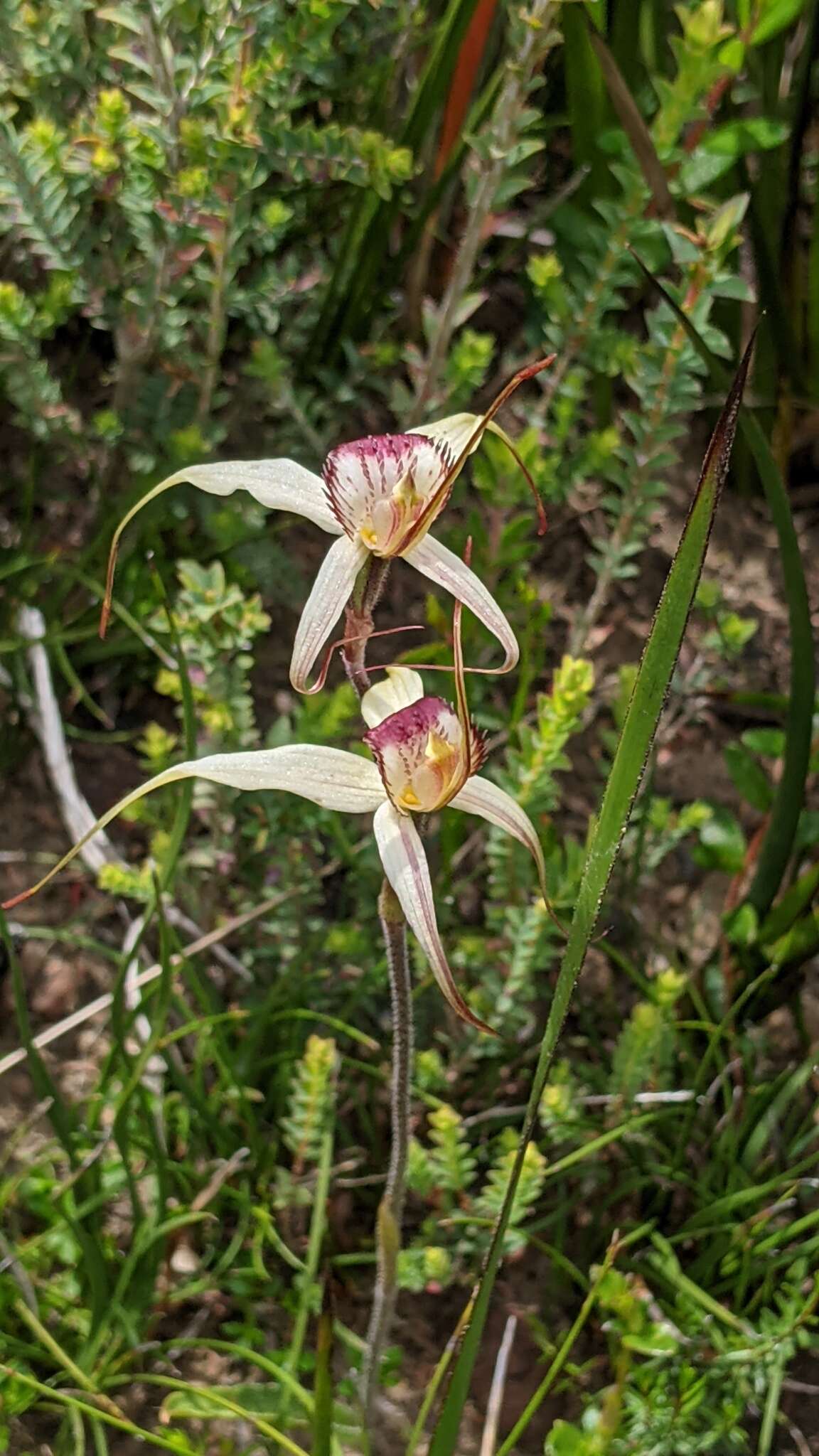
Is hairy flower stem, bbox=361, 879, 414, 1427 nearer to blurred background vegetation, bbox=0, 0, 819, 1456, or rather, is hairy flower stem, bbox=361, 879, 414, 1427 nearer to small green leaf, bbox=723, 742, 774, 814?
blurred background vegetation, bbox=0, 0, 819, 1456

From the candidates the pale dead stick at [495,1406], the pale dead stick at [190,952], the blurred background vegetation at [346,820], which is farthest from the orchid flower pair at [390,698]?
the pale dead stick at [495,1406]

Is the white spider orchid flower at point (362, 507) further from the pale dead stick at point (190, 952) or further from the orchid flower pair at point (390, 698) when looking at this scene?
the pale dead stick at point (190, 952)

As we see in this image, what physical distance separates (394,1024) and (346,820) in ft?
1.85

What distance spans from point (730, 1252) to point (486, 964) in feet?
1.19

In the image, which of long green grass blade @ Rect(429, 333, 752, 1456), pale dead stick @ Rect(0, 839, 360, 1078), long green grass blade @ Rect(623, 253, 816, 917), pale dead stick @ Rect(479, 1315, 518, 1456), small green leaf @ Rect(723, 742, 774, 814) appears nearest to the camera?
long green grass blade @ Rect(429, 333, 752, 1456)

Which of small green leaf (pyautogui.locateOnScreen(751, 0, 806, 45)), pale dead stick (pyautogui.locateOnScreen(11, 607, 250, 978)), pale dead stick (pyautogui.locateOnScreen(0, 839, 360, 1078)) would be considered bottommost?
pale dead stick (pyautogui.locateOnScreen(0, 839, 360, 1078))

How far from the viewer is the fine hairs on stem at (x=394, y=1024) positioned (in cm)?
63

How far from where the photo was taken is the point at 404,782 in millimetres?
593

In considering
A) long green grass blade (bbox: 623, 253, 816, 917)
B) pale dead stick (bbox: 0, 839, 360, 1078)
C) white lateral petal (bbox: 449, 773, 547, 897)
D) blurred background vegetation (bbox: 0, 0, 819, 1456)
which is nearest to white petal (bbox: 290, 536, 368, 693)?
white lateral petal (bbox: 449, 773, 547, 897)

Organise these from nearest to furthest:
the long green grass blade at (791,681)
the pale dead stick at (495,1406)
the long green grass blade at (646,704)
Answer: the long green grass blade at (646,704)
the long green grass blade at (791,681)
the pale dead stick at (495,1406)

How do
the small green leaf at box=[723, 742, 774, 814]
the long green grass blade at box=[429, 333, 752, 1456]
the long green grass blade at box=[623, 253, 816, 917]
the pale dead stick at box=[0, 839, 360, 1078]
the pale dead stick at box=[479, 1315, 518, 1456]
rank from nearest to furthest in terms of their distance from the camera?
the long green grass blade at box=[429, 333, 752, 1456]
the long green grass blade at box=[623, 253, 816, 917]
the pale dead stick at box=[479, 1315, 518, 1456]
the pale dead stick at box=[0, 839, 360, 1078]
the small green leaf at box=[723, 742, 774, 814]

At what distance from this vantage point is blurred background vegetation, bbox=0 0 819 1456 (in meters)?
1.00

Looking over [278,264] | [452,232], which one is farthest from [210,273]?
[452,232]

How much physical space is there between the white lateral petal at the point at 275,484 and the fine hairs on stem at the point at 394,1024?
4 centimetres
